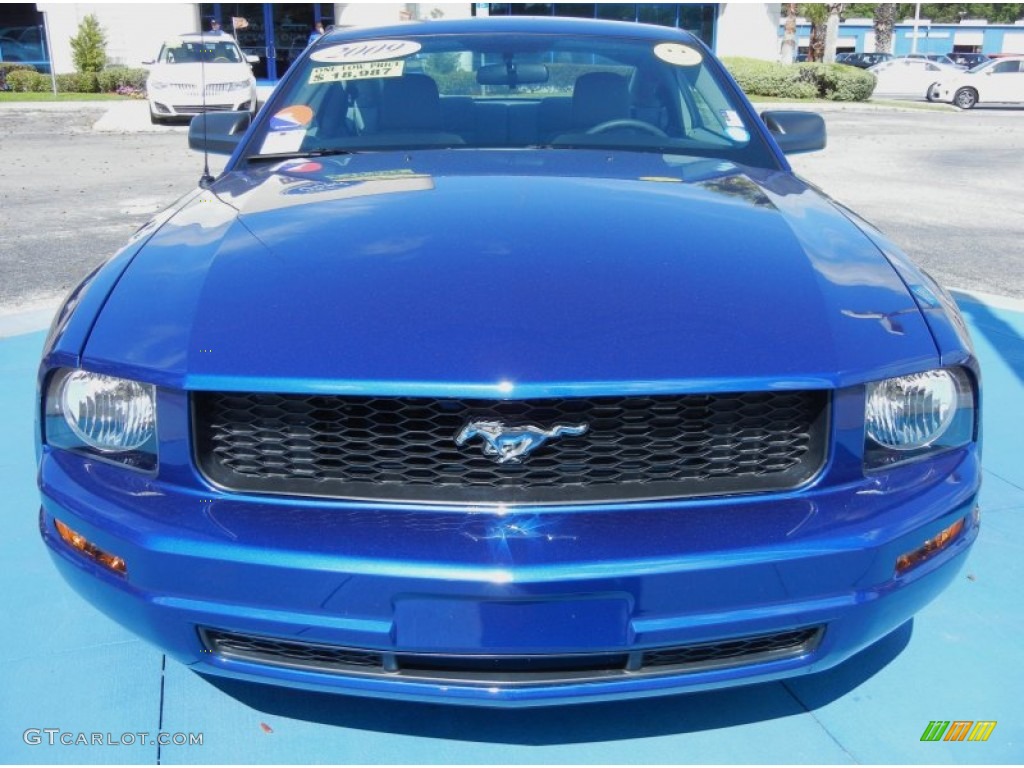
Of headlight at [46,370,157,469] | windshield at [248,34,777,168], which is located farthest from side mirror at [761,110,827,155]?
headlight at [46,370,157,469]

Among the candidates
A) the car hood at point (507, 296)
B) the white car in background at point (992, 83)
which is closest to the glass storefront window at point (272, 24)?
the white car in background at point (992, 83)

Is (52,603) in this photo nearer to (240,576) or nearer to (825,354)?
(240,576)

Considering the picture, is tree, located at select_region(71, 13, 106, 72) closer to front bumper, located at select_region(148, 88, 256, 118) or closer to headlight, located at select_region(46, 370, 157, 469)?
front bumper, located at select_region(148, 88, 256, 118)

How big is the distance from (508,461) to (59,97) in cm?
2464

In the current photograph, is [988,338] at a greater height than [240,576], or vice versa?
[240,576]

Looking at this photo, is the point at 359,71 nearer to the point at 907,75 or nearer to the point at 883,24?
the point at 907,75

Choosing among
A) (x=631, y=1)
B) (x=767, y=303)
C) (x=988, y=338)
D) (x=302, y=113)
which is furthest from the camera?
(x=631, y=1)

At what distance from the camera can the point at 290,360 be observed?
1.70 meters

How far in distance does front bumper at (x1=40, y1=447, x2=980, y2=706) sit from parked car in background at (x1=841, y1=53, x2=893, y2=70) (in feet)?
131

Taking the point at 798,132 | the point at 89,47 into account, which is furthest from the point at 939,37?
the point at 798,132

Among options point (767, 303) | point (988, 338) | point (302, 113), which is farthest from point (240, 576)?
point (988, 338)

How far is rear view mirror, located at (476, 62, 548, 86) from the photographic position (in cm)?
335

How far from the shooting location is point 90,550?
184 cm

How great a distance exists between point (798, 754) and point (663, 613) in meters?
0.67
